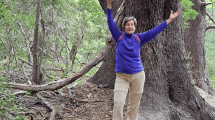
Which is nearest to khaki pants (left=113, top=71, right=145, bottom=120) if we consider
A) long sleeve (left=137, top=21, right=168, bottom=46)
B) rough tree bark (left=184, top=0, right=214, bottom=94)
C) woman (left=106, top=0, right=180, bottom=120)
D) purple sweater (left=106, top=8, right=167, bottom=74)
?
woman (left=106, top=0, right=180, bottom=120)

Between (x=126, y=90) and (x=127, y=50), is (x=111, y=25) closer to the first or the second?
(x=127, y=50)

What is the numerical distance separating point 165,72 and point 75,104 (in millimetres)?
2186

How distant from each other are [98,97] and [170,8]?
266 cm

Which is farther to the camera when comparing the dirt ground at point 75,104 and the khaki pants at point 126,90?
the dirt ground at point 75,104

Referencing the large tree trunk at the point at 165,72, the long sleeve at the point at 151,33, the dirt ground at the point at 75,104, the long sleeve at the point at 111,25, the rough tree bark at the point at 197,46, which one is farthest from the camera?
the rough tree bark at the point at 197,46

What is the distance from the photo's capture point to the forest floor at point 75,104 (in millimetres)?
4280

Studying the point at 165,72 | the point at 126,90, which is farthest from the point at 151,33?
the point at 165,72

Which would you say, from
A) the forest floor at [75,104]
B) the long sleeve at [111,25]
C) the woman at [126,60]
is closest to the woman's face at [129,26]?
the woman at [126,60]

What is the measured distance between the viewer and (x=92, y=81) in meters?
5.88

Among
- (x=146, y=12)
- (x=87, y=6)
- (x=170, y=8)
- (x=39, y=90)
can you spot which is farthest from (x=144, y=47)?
(x=87, y=6)

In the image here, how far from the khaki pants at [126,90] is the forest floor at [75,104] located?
3.15ft

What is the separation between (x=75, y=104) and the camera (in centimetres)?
477

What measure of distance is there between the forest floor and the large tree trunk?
0.92m

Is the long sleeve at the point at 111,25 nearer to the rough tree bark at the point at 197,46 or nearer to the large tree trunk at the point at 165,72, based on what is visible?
the large tree trunk at the point at 165,72
